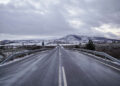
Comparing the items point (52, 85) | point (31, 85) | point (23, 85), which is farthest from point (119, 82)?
point (23, 85)

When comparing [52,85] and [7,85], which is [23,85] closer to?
[7,85]

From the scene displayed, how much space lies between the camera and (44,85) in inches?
198

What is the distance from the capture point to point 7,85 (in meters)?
5.14

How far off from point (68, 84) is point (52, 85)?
29.7 inches

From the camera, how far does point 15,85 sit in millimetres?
5125

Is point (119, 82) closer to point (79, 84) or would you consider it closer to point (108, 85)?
point (108, 85)

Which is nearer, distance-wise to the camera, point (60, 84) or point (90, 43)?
point (60, 84)

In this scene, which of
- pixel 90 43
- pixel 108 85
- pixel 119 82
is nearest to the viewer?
pixel 108 85

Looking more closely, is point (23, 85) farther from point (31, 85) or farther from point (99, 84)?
point (99, 84)

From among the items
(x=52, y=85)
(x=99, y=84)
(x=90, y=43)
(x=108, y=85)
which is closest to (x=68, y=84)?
(x=52, y=85)

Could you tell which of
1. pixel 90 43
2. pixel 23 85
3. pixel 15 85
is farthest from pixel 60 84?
pixel 90 43

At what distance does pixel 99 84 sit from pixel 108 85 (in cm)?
39

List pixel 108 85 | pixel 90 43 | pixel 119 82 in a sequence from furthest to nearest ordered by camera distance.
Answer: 1. pixel 90 43
2. pixel 119 82
3. pixel 108 85

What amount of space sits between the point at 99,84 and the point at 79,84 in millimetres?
932
